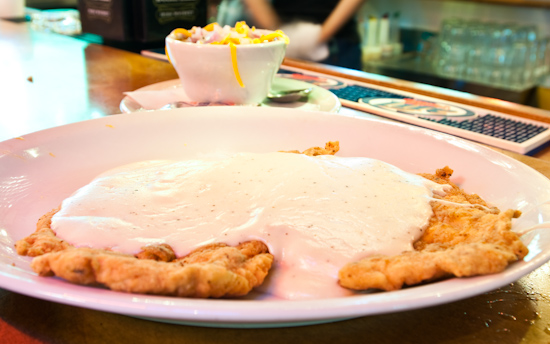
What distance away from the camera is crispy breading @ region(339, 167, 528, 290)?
596mm

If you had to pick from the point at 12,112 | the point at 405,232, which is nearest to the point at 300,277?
the point at 405,232

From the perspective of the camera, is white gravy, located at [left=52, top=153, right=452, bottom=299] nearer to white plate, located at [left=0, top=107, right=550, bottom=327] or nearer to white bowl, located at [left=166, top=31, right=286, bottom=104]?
white plate, located at [left=0, top=107, right=550, bottom=327]

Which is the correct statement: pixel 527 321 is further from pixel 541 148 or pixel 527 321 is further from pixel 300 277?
pixel 541 148

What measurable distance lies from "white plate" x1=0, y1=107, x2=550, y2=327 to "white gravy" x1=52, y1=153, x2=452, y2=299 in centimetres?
8

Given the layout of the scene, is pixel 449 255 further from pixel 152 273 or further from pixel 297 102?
pixel 297 102

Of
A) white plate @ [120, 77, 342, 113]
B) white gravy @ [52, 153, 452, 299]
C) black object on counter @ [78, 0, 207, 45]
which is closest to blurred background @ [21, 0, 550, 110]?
black object on counter @ [78, 0, 207, 45]

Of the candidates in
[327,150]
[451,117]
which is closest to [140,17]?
[451,117]

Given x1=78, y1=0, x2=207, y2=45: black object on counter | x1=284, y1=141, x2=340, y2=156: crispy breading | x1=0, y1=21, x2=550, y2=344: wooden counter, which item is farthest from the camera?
x1=78, y1=0, x2=207, y2=45: black object on counter

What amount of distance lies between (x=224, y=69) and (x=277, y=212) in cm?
89

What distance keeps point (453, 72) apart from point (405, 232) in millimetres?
4270

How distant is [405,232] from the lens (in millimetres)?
742

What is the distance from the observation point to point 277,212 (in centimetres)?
76

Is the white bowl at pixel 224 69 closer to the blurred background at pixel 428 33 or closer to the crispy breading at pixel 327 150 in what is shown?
the crispy breading at pixel 327 150

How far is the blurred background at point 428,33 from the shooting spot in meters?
2.90
